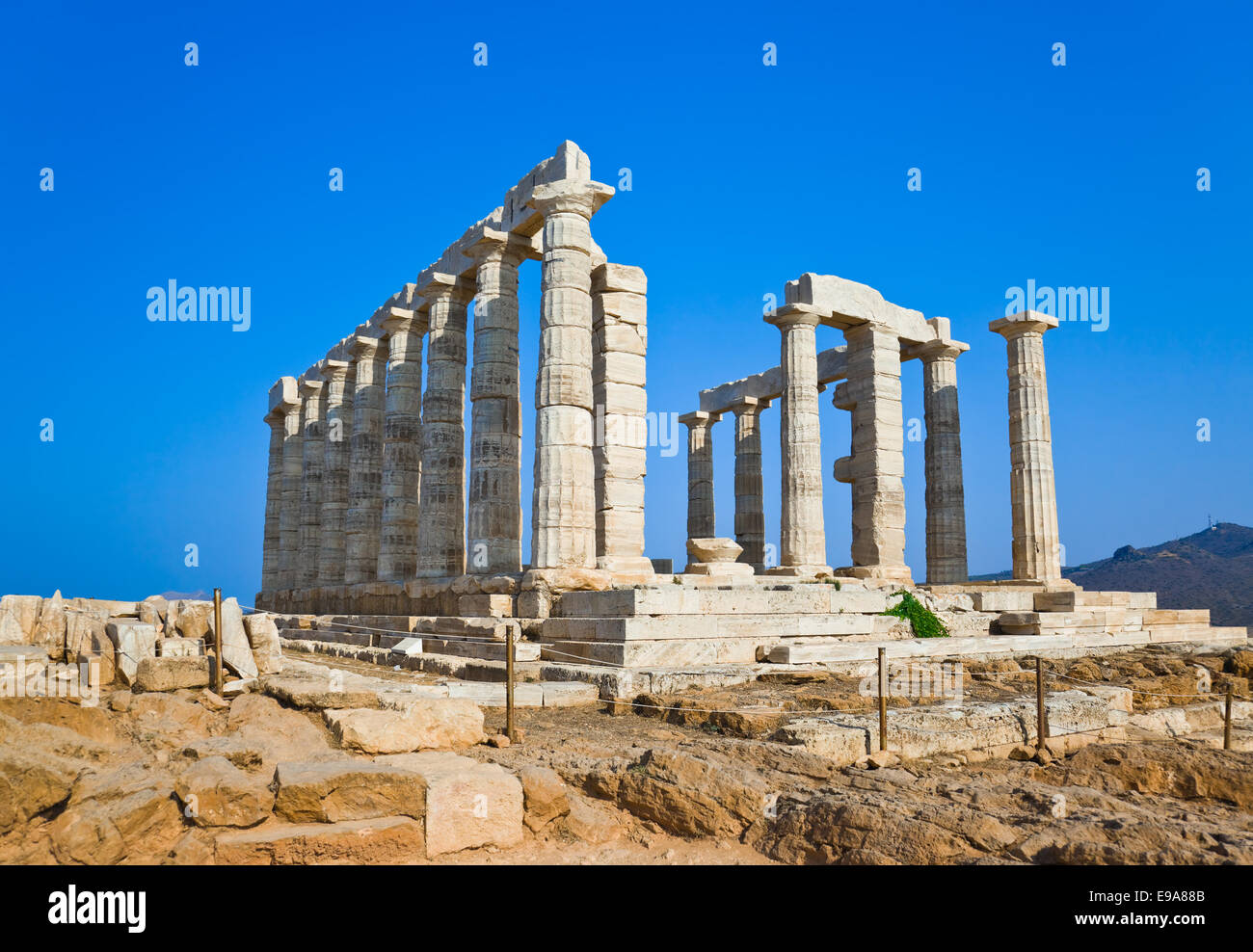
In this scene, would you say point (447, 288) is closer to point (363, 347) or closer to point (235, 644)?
point (363, 347)

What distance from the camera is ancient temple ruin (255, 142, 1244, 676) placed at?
49.3 ft

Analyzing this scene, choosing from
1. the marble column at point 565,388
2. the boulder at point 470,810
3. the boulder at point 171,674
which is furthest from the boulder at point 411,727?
the marble column at point 565,388

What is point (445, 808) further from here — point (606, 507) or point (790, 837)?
point (606, 507)

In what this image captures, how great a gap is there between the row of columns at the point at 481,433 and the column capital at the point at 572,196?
0.03 m

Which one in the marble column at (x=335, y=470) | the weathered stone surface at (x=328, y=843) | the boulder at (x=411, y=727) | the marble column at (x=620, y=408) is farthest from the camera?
the marble column at (x=335, y=470)

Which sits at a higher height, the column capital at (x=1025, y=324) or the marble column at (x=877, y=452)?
the column capital at (x=1025, y=324)

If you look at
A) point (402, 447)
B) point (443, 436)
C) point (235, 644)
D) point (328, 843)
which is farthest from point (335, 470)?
point (328, 843)

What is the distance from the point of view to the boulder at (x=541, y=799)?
5.58 m

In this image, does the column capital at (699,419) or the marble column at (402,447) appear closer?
the marble column at (402,447)

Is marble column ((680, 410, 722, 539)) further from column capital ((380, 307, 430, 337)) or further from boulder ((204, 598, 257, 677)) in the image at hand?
boulder ((204, 598, 257, 677))

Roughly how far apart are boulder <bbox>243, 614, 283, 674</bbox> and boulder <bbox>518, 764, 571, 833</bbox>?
5.14 meters

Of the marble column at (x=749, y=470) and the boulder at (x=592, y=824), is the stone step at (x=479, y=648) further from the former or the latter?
the marble column at (x=749, y=470)

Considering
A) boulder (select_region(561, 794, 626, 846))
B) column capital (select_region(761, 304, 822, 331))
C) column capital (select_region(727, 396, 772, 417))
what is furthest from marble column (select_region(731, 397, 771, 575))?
boulder (select_region(561, 794, 626, 846))
